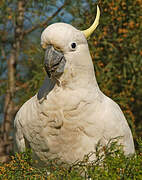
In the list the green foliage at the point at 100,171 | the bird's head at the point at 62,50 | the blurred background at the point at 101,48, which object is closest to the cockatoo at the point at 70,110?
the bird's head at the point at 62,50

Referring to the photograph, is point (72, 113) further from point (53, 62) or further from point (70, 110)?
point (53, 62)

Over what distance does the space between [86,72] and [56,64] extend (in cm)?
19

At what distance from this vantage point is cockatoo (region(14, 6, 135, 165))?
2.02 m

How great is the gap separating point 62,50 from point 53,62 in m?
0.09

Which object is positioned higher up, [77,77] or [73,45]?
[73,45]

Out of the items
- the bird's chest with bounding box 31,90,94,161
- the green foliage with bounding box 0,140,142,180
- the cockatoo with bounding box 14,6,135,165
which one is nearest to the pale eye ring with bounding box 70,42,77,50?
the cockatoo with bounding box 14,6,135,165

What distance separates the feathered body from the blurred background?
3.53 feet

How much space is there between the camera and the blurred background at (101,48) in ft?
10.9

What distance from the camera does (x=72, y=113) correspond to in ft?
6.79

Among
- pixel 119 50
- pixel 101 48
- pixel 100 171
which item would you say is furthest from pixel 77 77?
pixel 119 50

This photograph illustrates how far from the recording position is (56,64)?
196 centimetres

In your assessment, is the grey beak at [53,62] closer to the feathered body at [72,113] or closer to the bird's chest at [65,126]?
the feathered body at [72,113]

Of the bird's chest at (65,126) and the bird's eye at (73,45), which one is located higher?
the bird's eye at (73,45)

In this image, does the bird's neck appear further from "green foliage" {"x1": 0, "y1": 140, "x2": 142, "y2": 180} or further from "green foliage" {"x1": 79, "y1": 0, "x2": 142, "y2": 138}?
"green foliage" {"x1": 79, "y1": 0, "x2": 142, "y2": 138}
